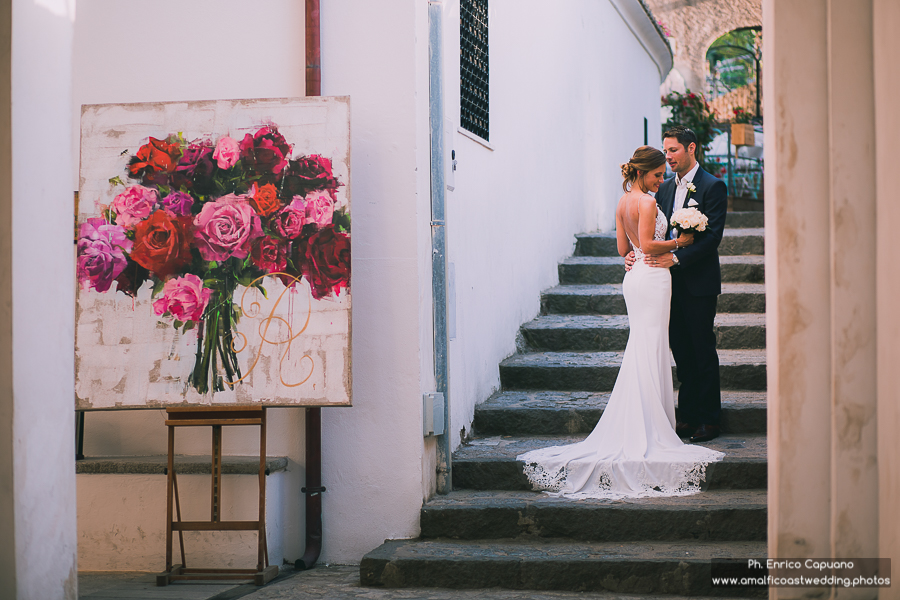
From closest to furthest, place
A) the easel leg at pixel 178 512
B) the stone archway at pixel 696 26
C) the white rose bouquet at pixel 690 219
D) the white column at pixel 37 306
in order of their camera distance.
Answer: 1. the white column at pixel 37 306
2. the easel leg at pixel 178 512
3. the white rose bouquet at pixel 690 219
4. the stone archway at pixel 696 26

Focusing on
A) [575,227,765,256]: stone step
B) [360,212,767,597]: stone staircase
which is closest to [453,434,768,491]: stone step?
[360,212,767,597]: stone staircase

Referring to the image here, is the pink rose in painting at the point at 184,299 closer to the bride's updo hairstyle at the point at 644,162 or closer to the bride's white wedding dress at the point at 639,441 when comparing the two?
the bride's white wedding dress at the point at 639,441

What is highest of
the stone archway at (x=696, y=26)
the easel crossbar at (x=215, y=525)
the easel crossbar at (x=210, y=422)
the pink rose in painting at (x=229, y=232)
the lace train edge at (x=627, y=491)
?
the stone archway at (x=696, y=26)

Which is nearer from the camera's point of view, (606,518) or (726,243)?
(606,518)

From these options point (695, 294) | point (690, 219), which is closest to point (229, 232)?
point (690, 219)

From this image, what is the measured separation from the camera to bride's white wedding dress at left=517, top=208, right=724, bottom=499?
4.60 metres

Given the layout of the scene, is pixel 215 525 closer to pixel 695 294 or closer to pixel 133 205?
pixel 133 205

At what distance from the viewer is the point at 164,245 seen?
14.0 ft

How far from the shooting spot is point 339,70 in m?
4.57

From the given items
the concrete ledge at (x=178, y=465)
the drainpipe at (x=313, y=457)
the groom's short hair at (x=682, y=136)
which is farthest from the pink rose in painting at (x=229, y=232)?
the groom's short hair at (x=682, y=136)

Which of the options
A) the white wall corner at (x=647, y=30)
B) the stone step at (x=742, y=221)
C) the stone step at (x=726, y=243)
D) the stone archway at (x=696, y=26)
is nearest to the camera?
the stone step at (x=726, y=243)

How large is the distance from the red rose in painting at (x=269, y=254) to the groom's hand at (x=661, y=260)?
7.05ft

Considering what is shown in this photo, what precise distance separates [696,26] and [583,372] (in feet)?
49.7

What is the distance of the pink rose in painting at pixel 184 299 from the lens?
13.9 feet
